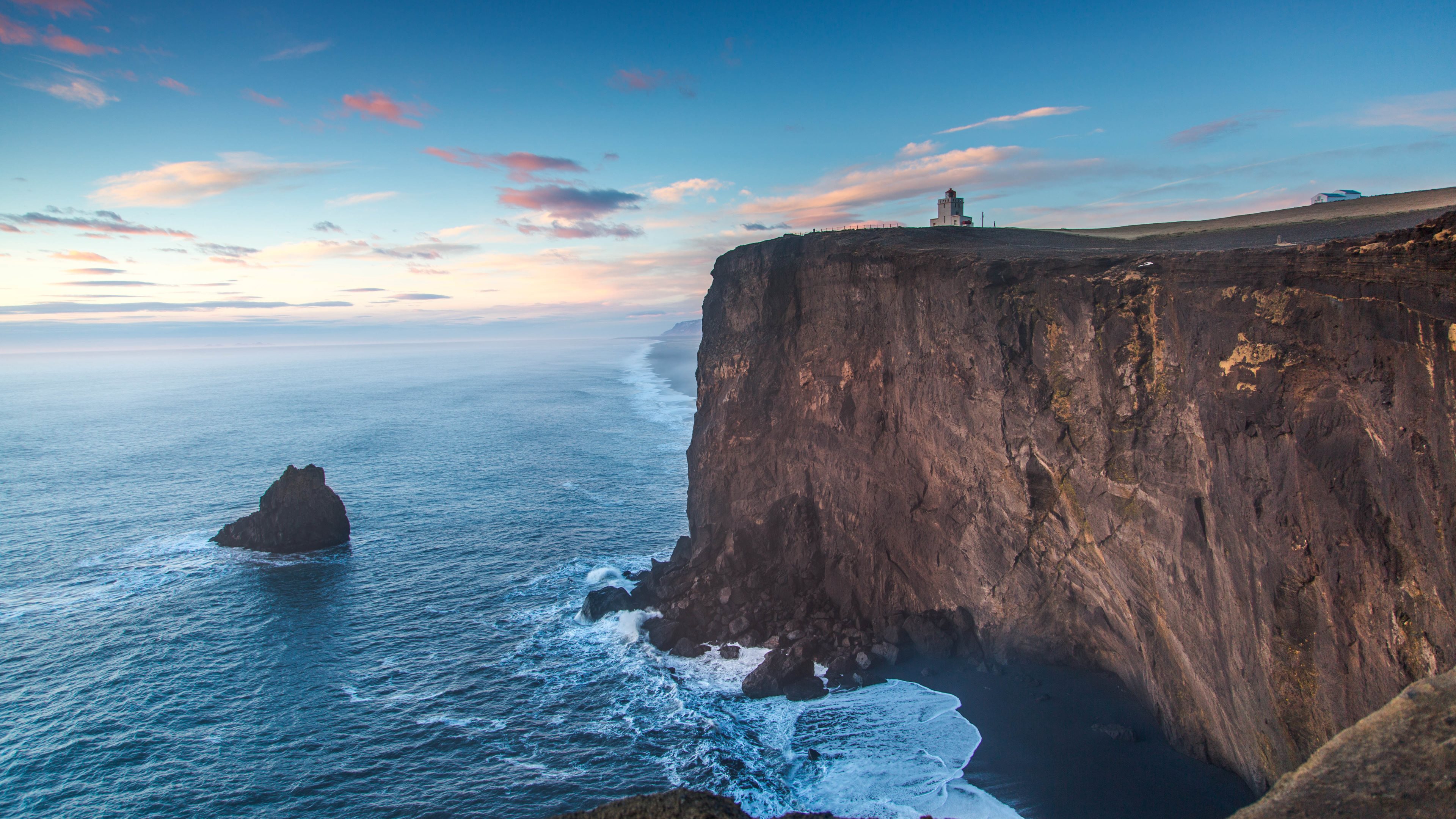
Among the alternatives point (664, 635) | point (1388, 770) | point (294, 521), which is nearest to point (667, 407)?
point (294, 521)

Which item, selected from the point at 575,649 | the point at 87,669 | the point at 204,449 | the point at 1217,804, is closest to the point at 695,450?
the point at 575,649

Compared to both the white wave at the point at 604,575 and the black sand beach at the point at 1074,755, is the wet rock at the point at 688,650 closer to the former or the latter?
the white wave at the point at 604,575

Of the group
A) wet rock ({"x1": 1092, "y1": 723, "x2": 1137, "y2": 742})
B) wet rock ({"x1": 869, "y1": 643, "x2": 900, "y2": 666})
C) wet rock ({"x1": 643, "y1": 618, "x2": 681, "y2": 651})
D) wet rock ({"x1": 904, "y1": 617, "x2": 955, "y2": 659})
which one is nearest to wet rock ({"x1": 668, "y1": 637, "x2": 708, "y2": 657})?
wet rock ({"x1": 643, "y1": 618, "x2": 681, "y2": 651})

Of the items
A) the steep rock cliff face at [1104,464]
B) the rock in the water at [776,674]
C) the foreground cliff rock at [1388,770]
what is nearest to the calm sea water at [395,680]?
the rock in the water at [776,674]

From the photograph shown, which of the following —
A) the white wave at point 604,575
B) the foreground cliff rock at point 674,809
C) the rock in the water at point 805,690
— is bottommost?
the rock in the water at point 805,690

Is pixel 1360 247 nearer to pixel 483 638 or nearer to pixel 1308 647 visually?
pixel 1308 647

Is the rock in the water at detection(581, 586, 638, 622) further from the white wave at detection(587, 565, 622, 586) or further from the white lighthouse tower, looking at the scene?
the white lighthouse tower
